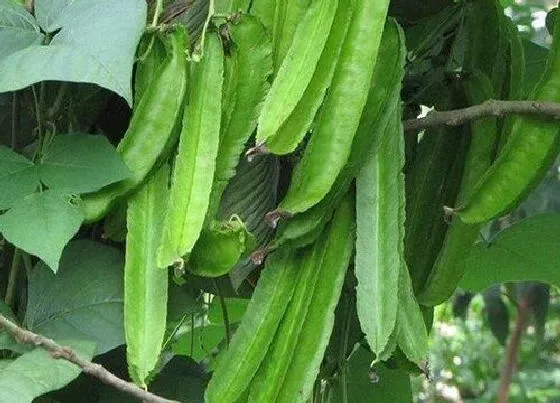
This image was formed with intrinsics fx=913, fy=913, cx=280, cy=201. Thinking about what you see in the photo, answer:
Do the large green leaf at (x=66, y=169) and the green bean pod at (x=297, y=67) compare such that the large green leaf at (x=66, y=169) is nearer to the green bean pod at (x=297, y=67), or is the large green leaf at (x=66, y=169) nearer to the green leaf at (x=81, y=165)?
the green leaf at (x=81, y=165)

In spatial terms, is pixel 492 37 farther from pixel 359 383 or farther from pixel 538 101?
pixel 359 383

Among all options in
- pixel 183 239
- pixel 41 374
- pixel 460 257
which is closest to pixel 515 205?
pixel 460 257

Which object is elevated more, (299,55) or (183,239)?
(299,55)

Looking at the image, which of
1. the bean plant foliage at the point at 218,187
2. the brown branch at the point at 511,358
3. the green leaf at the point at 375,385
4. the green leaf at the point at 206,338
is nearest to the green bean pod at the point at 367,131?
the bean plant foliage at the point at 218,187

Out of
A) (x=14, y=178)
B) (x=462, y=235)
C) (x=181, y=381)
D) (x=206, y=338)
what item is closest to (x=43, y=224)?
(x=14, y=178)

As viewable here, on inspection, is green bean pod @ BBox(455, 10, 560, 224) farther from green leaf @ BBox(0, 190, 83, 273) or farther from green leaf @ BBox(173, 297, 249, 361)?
green leaf @ BBox(173, 297, 249, 361)

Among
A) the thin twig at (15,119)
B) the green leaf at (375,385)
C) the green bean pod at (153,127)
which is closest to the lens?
the green bean pod at (153,127)

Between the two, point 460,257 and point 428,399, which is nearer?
point 460,257
